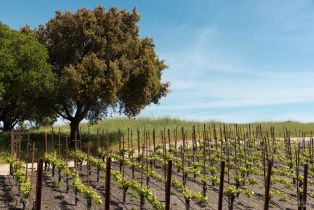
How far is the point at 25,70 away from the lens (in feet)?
113

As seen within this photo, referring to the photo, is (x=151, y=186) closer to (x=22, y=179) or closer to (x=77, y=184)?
(x=77, y=184)

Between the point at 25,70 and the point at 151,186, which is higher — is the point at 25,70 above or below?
above

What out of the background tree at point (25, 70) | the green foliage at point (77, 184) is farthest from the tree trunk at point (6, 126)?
the green foliage at point (77, 184)

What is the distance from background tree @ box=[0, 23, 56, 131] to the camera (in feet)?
110

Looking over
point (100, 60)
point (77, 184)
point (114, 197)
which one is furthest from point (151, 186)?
point (100, 60)

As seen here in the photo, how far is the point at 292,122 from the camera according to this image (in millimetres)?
59281

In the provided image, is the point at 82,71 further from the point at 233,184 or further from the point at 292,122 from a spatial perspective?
the point at 292,122

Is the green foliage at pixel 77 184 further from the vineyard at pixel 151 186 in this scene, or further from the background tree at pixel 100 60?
the background tree at pixel 100 60

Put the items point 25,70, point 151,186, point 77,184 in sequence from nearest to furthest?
point 77,184 < point 151,186 < point 25,70

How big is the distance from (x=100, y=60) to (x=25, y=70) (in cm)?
532

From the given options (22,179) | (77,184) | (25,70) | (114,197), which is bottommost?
(114,197)

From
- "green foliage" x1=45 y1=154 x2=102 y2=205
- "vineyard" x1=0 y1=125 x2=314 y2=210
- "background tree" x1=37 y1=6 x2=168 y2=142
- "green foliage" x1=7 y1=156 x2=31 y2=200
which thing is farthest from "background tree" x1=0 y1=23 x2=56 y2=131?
"green foliage" x1=7 y1=156 x2=31 y2=200

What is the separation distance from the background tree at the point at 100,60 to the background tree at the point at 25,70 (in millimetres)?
1255

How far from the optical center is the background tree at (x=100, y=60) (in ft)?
114
